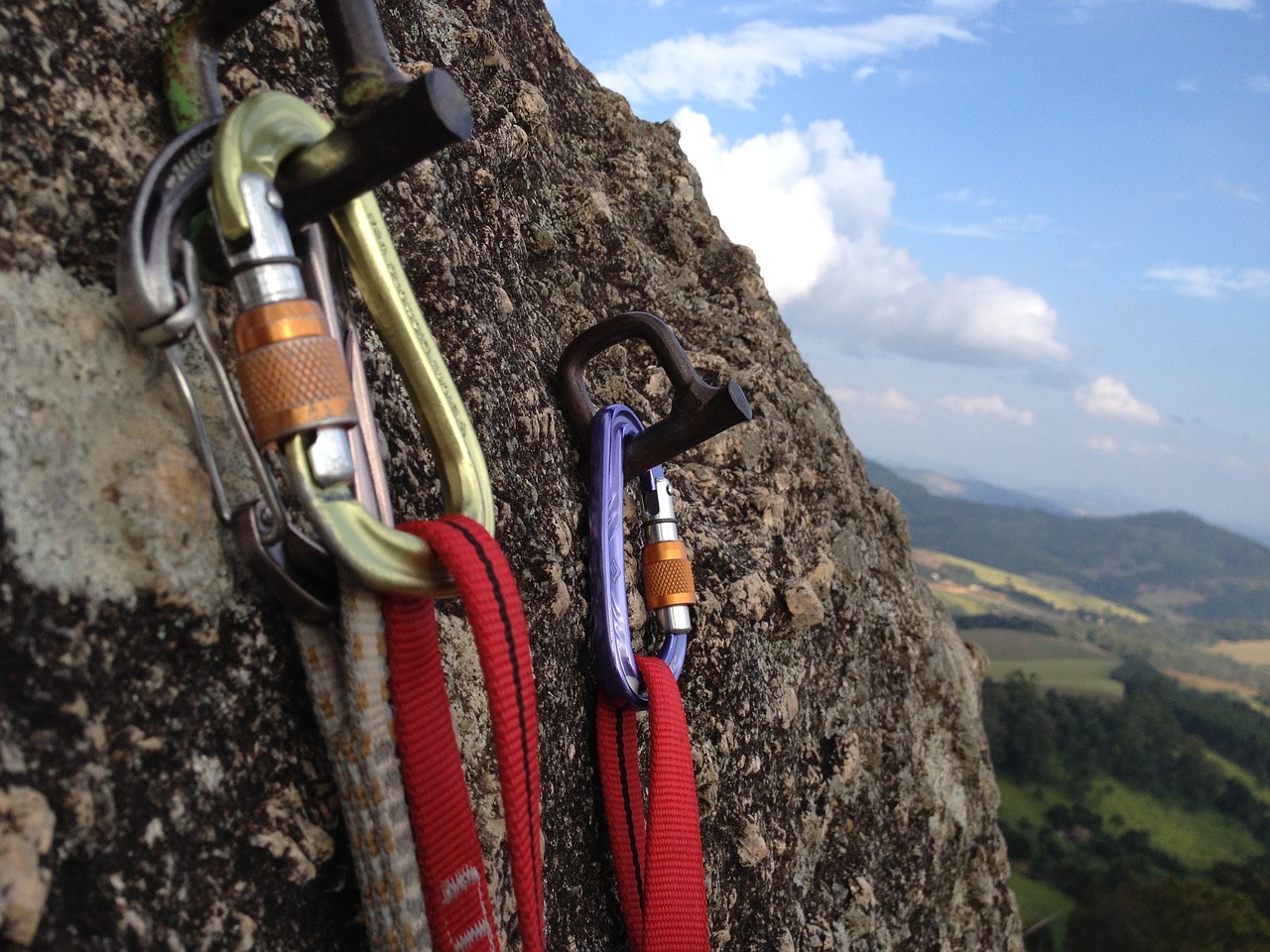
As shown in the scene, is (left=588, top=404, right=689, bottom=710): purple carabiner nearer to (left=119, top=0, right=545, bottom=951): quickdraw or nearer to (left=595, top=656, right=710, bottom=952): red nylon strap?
(left=595, top=656, right=710, bottom=952): red nylon strap

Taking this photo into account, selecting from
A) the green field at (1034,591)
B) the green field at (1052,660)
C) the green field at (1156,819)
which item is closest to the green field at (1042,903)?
the green field at (1156,819)

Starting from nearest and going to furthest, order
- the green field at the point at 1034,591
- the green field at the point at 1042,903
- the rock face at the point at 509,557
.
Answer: the rock face at the point at 509,557 < the green field at the point at 1042,903 < the green field at the point at 1034,591

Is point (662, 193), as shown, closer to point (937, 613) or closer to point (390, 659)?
point (937, 613)

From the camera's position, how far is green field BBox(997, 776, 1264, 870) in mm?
56875

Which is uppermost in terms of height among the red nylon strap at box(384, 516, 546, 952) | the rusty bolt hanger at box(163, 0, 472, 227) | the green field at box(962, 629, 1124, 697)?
the rusty bolt hanger at box(163, 0, 472, 227)

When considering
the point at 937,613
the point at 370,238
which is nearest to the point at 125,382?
the point at 370,238

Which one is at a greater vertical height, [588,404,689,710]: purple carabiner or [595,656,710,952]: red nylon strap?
[588,404,689,710]: purple carabiner

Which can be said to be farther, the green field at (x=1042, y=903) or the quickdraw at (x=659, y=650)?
the green field at (x=1042, y=903)

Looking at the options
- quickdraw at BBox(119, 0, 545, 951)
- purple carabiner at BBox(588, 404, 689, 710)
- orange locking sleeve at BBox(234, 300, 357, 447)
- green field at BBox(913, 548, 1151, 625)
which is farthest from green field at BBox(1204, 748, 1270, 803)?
orange locking sleeve at BBox(234, 300, 357, 447)

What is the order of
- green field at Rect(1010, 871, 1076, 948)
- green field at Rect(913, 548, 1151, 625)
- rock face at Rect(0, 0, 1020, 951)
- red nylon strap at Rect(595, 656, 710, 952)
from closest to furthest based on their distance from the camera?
rock face at Rect(0, 0, 1020, 951)
red nylon strap at Rect(595, 656, 710, 952)
green field at Rect(1010, 871, 1076, 948)
green field at Rect(913, 548, 1151, 625)

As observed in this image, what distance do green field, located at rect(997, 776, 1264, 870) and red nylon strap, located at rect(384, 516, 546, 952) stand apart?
209ft

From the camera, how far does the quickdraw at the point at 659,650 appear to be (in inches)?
83.0

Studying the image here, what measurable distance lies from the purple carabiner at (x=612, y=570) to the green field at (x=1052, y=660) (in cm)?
8656

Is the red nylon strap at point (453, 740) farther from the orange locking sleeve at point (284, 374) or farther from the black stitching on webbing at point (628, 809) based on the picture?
the black stitching on webbing at point (628, 809)
